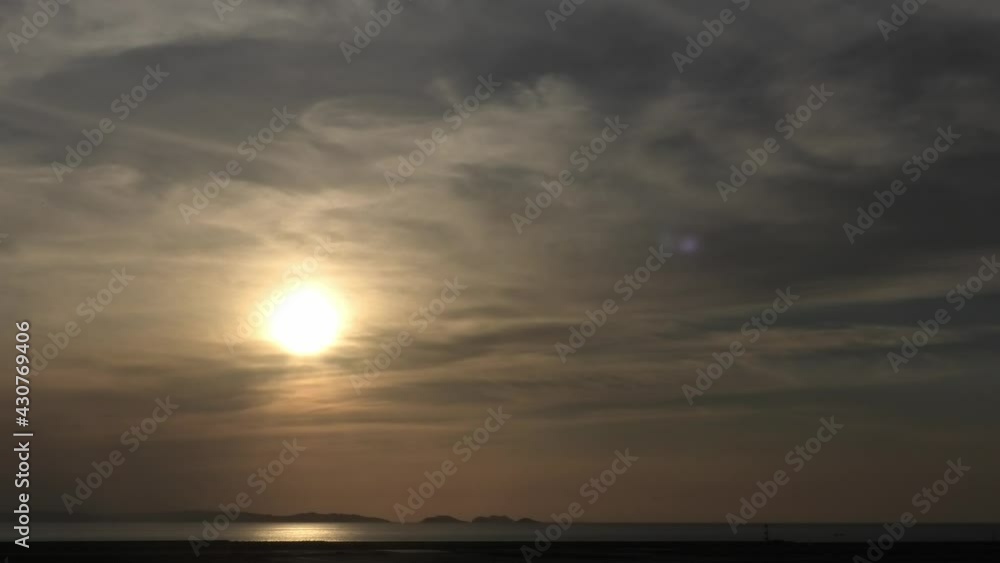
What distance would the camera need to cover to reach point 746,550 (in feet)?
379

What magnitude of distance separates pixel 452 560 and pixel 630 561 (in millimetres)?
17742

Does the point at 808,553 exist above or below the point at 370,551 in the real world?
below

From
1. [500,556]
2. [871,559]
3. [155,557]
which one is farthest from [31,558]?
[871,559]

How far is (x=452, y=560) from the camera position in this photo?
95125 millimetres

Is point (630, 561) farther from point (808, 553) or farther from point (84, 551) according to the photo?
point (84, 551)

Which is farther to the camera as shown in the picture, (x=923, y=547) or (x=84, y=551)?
(x=923, y=547)

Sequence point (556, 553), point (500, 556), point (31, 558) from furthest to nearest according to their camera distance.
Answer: point (556, 553), point (500, 556), point (31, 558)

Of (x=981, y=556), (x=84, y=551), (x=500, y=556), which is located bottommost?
(x=981, y=556)

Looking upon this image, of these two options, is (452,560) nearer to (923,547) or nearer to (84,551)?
(84,551)

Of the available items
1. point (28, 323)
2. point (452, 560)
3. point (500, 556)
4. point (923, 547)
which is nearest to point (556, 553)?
point (500, 556)

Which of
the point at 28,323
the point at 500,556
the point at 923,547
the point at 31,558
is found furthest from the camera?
the point at 923,547

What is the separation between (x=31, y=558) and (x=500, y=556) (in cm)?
4615

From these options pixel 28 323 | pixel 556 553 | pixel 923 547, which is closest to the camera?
pixel 28 323

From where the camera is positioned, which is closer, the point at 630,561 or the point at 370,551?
the point at 630,561
